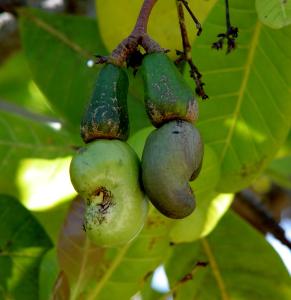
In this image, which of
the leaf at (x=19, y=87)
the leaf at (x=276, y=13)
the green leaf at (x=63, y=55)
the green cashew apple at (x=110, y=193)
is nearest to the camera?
the green cashew apple at (x=110, y=193)

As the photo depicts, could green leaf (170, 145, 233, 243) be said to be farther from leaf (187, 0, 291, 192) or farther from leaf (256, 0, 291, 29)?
leaf (256, 0, 291, 29)

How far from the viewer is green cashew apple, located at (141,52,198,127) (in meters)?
1.22

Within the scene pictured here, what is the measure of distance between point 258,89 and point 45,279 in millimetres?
588

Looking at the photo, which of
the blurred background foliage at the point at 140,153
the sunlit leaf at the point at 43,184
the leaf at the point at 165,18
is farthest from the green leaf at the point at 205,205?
the sunlit leaf at the point at 43,184

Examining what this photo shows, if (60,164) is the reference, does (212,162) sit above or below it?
above

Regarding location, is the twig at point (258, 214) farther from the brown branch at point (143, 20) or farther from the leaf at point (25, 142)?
the brown branch at point (143, 20)

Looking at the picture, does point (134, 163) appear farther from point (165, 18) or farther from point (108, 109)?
point (165, 18)

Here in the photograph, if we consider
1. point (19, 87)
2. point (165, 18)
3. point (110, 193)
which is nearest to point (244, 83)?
point (165, 18)

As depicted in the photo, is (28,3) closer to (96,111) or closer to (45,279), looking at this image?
(45,279)

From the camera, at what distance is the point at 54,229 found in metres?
2.14

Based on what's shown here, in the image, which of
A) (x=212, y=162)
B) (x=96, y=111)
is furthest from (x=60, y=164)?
(x=96, y=111)

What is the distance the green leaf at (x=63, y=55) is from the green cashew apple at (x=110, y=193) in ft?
3.54

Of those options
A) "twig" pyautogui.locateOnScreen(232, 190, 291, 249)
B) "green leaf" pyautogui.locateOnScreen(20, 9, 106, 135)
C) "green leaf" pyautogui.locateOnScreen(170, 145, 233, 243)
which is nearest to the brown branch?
"green leaf" pyautogui.locateOnScreen(170, 145, 233, 243)

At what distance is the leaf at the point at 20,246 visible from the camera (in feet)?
6.18
